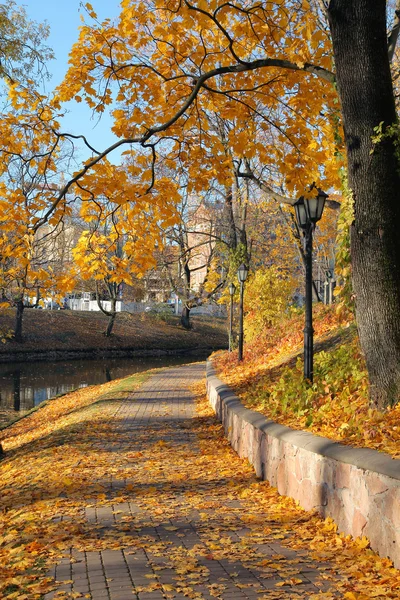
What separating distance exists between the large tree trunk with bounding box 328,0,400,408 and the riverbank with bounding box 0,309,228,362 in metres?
31.8

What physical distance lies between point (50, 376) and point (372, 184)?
24.7 m

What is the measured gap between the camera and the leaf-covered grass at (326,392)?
5.98 m

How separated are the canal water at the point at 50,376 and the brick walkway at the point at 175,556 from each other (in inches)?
472

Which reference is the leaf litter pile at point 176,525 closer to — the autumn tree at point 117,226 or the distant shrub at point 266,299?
the autumn tree at point 117,226

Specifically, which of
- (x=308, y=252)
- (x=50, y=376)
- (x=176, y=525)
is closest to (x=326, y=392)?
(x=308, y=252)

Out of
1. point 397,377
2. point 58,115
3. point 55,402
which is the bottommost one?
point 55,402

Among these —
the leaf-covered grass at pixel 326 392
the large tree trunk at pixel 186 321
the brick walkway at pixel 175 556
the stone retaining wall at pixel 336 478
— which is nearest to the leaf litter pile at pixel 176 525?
the brick walkway at pixel 175 556

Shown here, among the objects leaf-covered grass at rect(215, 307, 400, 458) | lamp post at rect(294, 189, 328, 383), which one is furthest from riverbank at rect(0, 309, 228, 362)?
lamp post at rect(294, 189, 328, 383)

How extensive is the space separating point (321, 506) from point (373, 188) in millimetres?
3136

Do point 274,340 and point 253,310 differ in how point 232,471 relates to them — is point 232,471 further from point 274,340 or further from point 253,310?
point 253,310

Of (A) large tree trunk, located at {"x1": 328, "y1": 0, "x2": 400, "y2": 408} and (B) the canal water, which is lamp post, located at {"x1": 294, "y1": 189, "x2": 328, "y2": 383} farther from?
(B) the canal water

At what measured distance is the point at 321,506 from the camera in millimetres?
5598

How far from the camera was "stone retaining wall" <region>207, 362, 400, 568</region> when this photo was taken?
4.41 meters

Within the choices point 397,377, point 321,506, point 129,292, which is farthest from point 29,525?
point 129,292
